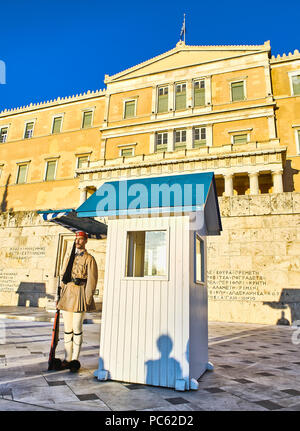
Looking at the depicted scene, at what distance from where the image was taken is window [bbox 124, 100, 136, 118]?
32.4m

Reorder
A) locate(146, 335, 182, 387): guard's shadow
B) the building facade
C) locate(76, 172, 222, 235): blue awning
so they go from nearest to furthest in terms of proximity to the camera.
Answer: locate(146, 335, 182, 387): guard's shadow < locate(76, 172, 222, 235): blue awning < the building facade

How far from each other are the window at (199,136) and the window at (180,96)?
10.3ft

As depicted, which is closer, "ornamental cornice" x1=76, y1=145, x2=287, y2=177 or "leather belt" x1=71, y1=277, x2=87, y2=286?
"leather belt" x1=71, y1=277, x2=87, y2=286

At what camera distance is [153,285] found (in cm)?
426

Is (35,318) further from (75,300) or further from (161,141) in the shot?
(161,141)

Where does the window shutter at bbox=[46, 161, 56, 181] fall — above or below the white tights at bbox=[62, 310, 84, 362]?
above

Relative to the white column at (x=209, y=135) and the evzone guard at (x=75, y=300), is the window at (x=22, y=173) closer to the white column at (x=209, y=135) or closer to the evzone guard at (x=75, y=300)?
the white column at (x=209, y=135)

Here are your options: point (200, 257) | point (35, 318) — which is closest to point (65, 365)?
point (200, 257)

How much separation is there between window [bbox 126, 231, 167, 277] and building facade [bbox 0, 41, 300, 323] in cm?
808

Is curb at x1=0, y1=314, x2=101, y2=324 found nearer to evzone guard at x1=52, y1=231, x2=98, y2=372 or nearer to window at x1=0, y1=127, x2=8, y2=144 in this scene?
evzone guard at x1=52, y1=231, x2=98, y2=372

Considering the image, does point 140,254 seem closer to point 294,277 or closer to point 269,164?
point 294,277

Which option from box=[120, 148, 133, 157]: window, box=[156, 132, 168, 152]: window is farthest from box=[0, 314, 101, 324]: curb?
box=[120, 148, 133, 157]: window

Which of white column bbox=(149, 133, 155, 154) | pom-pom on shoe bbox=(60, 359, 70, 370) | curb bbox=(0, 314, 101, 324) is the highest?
white column bbox=(149, 133, 155, 154)
